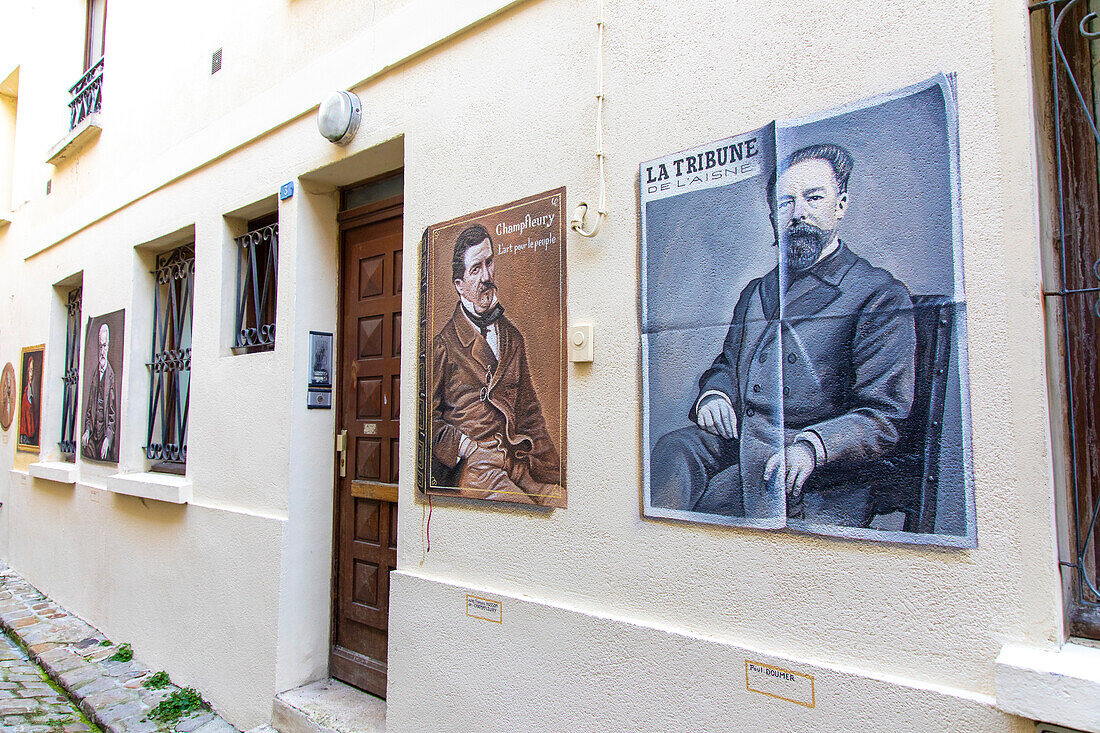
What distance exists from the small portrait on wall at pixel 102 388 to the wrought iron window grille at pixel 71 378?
1.77ft

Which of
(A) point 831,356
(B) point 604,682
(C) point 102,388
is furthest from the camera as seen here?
(C) point 102,388


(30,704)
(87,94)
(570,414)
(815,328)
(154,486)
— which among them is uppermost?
(87,94)

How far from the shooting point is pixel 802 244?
88.0 inches

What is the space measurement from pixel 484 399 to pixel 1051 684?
2.18 metres

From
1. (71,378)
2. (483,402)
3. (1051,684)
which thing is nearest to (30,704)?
(71,378)

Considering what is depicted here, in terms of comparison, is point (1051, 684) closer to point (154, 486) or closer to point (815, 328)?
point (815, 328)

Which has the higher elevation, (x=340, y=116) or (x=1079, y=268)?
(x=340, y=116)

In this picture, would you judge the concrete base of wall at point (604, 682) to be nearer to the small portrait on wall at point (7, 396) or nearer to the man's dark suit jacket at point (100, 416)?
the man's dark suit jacket at point (100, 416)

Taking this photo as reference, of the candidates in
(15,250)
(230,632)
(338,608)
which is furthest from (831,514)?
(15,250)

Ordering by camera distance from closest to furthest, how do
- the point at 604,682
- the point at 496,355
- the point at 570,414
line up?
the point at 604,682 < the point at 570,414 < the point at 496,355

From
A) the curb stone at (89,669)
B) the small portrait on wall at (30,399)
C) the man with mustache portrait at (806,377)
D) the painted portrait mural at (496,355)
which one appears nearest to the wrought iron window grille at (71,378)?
the small portrait on wall at (30,399)

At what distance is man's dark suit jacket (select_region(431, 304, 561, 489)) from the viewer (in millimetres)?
2955

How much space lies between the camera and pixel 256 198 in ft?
A: 15.2

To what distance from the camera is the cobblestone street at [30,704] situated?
4402 millimetres
